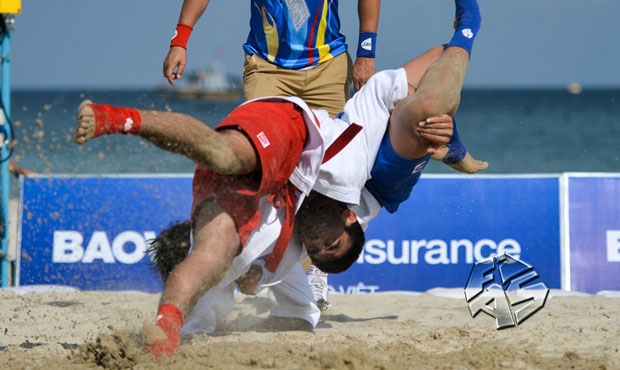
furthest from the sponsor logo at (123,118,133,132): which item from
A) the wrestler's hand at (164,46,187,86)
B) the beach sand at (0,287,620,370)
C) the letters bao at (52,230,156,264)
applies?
the letters bao at (52,230,156,264)

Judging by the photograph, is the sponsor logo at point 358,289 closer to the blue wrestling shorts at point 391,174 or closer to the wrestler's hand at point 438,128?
the blue wrestling shorts at point 391,174

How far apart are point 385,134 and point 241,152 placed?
89 centimetres

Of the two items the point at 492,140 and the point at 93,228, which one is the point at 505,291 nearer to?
the point at 93,228

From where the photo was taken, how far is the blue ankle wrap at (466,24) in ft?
12.7

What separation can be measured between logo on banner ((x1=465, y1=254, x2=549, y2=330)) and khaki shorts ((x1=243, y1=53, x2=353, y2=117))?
1599 mm

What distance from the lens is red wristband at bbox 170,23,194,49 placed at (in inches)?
180

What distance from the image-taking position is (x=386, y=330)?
443 cm

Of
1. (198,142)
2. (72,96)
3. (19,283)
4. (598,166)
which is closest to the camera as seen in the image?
(198,142)

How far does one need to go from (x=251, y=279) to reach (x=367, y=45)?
165cm

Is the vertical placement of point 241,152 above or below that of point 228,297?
above

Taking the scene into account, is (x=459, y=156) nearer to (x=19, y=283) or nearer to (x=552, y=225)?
(x=552, y=225)

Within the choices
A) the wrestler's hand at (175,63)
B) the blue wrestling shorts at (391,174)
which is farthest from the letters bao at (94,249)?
the blue wrestling shorts at (391,174)

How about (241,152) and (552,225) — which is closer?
(241,152)

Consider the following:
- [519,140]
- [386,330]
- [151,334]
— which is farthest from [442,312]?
[519,140]
